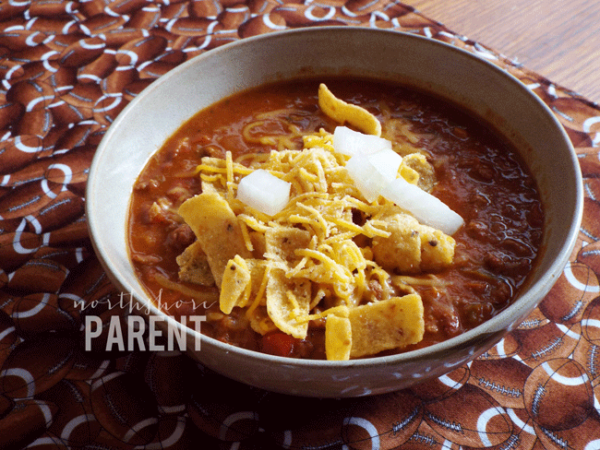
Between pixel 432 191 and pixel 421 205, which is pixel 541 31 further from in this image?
pixel 421 205

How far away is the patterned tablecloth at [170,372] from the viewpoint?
1.86m

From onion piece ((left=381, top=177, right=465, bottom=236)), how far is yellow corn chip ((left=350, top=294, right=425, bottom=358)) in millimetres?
537

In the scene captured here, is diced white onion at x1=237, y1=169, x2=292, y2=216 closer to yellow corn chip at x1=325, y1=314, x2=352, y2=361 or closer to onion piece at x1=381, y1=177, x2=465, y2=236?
onion piece at x1=381, y1=177, x2=465, y2=236

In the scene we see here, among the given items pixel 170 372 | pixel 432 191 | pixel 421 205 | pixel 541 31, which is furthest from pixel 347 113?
pixel 541 31

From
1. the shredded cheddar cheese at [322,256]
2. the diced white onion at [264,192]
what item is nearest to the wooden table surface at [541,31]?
the shredded cheddar cheese at [322,256]

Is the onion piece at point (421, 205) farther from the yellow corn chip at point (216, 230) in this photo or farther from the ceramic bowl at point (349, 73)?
the yellow corn chip at point (216, 230)

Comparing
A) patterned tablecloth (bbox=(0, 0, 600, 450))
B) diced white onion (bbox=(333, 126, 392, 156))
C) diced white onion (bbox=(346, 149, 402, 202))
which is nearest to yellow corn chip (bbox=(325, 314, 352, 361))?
patterned tablecloth (bbox=(0, 0, 600, 450))

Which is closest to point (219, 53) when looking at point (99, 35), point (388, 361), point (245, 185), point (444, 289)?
point (245, 185)

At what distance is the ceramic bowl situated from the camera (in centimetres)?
159

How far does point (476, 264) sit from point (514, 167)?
66cm

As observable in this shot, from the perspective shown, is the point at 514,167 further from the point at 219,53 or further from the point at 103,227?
the point at 103,227

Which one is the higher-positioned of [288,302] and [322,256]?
[322,256]

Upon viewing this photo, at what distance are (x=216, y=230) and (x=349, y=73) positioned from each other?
145cm

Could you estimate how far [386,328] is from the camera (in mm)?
1849
